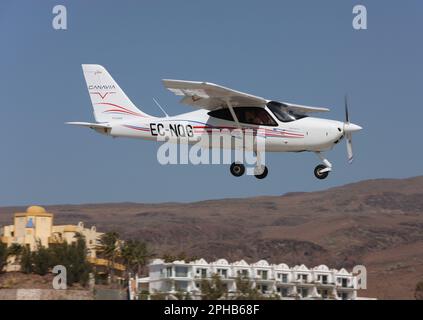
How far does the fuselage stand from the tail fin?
39 cm

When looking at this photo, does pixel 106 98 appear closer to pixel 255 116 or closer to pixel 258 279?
pixel 255 116

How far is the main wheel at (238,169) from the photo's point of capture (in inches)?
1294

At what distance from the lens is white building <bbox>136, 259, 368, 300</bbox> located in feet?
251

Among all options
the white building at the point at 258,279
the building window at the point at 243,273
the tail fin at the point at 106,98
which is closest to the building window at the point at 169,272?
the white building at the point at 258,279

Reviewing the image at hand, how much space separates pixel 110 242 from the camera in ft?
331

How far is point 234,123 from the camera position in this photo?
31.8 meters

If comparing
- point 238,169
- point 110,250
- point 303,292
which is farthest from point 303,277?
point 238,169

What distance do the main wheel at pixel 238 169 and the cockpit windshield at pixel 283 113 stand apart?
2.43m

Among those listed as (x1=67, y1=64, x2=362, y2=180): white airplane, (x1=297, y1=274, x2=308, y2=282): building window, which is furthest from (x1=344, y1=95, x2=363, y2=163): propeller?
(x1=297, y1=274, x2=308, y2=282): building window

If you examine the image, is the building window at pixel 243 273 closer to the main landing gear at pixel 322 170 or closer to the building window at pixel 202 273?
the building window at pixel 202 273

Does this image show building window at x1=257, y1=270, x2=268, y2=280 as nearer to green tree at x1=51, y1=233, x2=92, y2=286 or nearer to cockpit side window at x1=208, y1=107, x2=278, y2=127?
green tree at x1=51, y1=233, x2=92, y2=286
